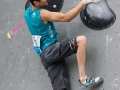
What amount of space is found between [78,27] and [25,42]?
671 mm

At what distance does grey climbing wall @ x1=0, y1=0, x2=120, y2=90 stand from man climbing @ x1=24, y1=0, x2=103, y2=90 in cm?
12

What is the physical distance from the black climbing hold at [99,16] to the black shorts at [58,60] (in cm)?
31

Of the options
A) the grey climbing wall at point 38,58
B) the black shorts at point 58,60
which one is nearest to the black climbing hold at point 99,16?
the grey climbing wall at point 38,58

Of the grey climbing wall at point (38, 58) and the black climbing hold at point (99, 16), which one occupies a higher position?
the black climbing hold at point (99, 16)

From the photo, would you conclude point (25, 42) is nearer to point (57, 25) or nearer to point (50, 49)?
point (57, 25)

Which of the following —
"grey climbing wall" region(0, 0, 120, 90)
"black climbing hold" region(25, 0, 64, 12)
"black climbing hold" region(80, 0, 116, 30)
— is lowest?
"grey climbing wall" region(0, 0, 120, 90)

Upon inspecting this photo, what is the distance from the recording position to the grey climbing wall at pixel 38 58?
2586 mm

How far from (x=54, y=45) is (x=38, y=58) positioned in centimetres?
48

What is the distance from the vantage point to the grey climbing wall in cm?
259

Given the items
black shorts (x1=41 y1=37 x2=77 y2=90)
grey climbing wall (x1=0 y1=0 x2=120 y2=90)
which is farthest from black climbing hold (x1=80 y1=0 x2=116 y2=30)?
black shorts (x1=41 y1=37 x2=77 y2=90)

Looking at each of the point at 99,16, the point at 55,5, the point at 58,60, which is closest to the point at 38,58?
the point at 58,60

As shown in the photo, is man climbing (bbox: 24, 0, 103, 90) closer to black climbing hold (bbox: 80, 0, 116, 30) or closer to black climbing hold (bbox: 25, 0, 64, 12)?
black climbing hold (bbox: 80, 0, 116, 30)

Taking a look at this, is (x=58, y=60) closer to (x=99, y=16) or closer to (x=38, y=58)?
(x=38, y=58)

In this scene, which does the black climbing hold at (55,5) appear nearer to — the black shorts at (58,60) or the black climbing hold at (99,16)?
the black climbing hold at (99,16)
